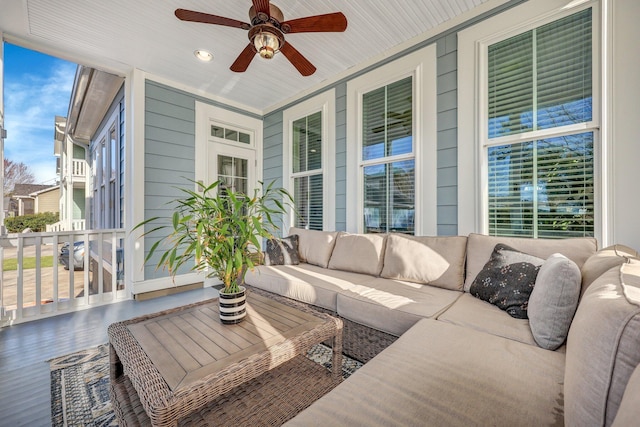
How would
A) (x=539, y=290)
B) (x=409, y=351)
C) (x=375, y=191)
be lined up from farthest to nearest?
(x=375, y=191) < (x=539, y=290) < (x=409, y=351)

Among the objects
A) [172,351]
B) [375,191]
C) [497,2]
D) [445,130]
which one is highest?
[497,2]

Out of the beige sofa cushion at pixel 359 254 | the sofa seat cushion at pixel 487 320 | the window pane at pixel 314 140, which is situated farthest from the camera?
the window pane at pixel 314 140

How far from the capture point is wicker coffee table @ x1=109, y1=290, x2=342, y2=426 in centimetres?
99

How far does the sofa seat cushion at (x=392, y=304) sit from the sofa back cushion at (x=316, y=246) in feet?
2.88

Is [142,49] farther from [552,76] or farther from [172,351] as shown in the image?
[552,76]

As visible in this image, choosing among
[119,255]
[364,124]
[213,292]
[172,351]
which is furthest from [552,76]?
[119,255]

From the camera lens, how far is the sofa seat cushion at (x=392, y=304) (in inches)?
65.6

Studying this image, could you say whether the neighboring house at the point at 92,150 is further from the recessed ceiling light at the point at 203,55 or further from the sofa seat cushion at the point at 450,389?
the sofa seat cushion at the point at 450,389

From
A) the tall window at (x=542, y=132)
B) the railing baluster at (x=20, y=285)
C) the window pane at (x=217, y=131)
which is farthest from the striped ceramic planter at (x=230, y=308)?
the window pane at (x=217, y=131)

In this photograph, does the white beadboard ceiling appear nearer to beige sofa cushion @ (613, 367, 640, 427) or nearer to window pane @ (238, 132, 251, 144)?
window pane @ (238, 132, 251, 144)

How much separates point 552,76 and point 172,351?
327 centimetres

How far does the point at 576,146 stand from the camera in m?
2.04

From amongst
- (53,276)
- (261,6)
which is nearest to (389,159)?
(261,6)

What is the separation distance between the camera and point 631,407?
461mm
